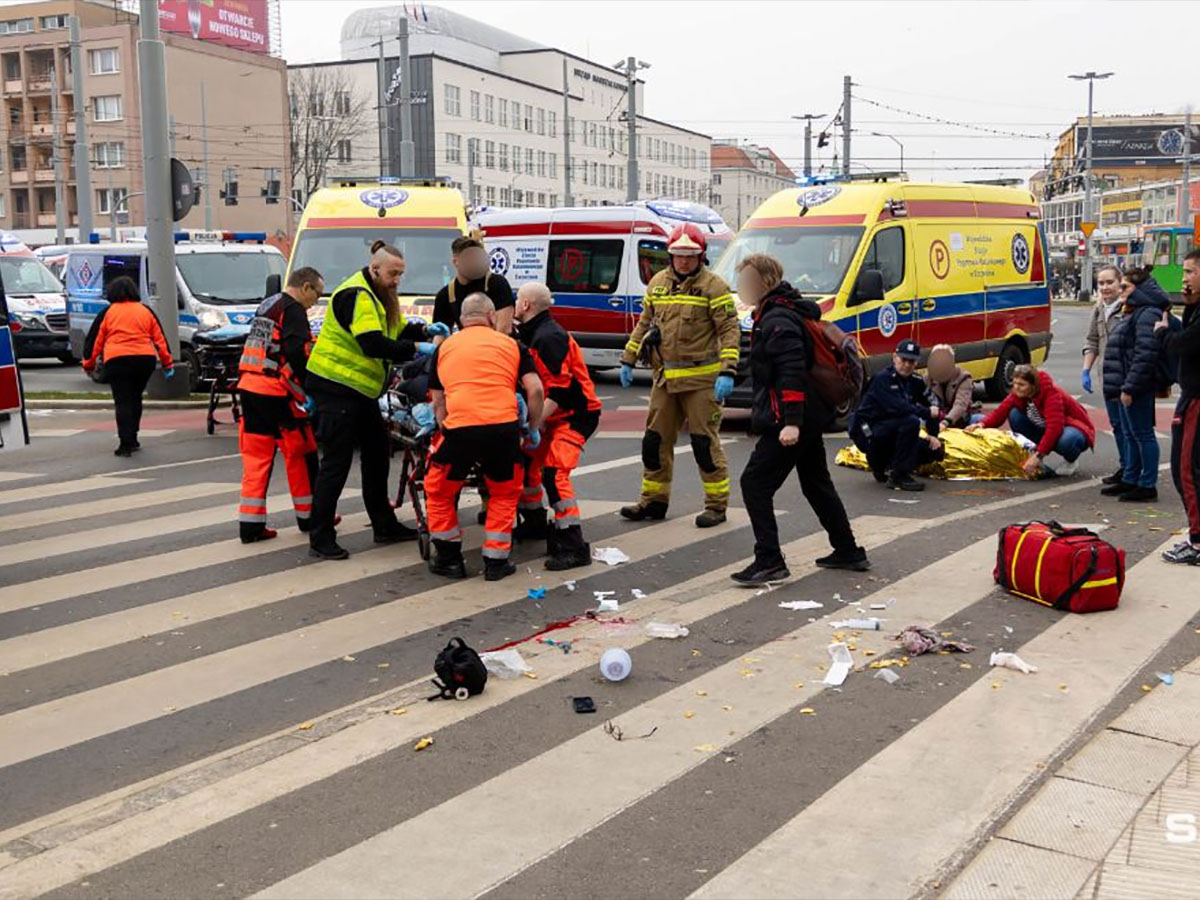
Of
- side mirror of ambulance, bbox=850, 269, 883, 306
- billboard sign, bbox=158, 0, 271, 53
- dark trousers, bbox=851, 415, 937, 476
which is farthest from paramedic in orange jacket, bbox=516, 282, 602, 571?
billboard sign, bbox=158, 0, 271, 53

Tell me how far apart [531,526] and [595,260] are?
11.8 meters

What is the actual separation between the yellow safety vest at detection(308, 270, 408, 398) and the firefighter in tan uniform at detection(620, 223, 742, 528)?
2023 millimetres

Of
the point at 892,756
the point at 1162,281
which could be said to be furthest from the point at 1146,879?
the point at 1162,281

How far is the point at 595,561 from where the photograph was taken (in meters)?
8.02

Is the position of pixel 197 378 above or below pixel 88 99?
below

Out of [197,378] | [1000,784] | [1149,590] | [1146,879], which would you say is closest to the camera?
[1146,879]

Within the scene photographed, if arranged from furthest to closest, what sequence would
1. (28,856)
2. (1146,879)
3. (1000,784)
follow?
(1000,784)
(28,856)
(1146,879)

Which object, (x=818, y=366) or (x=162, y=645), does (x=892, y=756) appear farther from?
(x=162, y=645)

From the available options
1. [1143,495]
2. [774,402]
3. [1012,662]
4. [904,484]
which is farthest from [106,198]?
[1012,662]

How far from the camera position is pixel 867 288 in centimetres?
1428

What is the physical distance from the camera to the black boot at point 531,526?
862 cm

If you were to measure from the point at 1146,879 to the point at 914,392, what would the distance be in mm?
7834

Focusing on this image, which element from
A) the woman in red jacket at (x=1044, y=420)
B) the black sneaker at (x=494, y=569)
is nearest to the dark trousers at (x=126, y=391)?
the black sneaker at (x=494, y=569)

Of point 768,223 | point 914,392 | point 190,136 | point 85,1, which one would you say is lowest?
point 914,392
